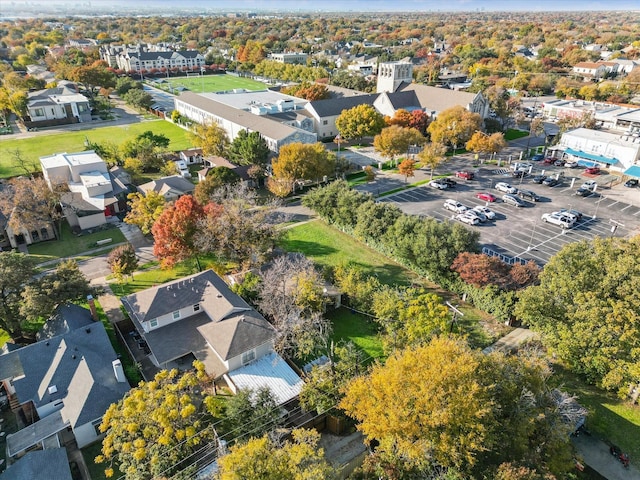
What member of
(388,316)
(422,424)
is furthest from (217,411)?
(388,316)

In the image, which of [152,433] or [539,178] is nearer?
[152,433]

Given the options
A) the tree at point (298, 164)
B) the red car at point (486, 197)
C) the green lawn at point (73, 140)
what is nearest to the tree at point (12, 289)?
the tree at point (298, 164)

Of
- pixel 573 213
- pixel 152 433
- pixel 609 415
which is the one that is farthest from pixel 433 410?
pixel 573 213

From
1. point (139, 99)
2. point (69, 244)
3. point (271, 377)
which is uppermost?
point (139, 99)

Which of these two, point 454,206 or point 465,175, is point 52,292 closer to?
point 454,206

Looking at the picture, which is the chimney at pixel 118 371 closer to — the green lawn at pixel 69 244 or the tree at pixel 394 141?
the green lawn at pixel 69 244

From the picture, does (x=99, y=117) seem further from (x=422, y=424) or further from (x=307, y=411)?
(x=422, y=424)
